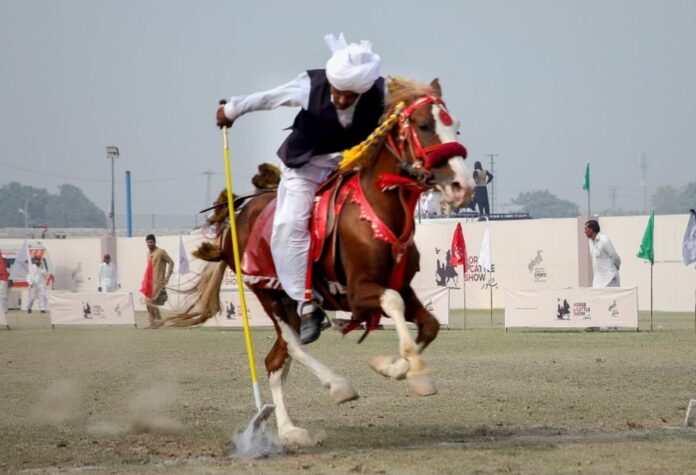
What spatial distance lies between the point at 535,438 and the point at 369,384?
453 cm

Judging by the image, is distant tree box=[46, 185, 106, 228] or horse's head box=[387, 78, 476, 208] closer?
horse's head box=[387, 78, 476, 208]

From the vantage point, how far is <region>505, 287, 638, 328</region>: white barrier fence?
75.4 ft

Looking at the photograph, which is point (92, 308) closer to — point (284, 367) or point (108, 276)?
point (108, 276)

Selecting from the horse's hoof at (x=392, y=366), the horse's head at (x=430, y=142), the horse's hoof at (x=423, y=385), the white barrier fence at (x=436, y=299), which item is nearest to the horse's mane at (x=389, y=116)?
the horse's head at (x=430, y=142)

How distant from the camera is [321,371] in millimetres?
8742

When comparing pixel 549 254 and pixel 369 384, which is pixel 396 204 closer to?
pixel 369 384

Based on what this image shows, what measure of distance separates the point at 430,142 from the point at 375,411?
3.50m

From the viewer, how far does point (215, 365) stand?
53.3 ft

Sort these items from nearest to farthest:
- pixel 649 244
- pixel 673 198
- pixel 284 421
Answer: pixel 284 421 → pixel 649 244 → pixel 673 198

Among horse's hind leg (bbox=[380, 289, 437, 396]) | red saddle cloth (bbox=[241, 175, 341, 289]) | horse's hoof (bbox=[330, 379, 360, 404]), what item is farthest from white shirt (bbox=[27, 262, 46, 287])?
horse's hind leg (bbox=[380, 289, 437, 396])

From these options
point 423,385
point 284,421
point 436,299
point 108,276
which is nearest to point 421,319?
point 423,385

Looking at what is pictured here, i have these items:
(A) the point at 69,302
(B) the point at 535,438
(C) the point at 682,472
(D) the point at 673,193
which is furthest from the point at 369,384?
(D) the point at 673,193

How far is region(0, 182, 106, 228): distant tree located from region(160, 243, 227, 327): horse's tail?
165 meters

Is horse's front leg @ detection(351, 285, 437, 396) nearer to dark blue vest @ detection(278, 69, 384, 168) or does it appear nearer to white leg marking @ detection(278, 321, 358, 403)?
white leg marking @ detection(278, 321, 358, 403)
